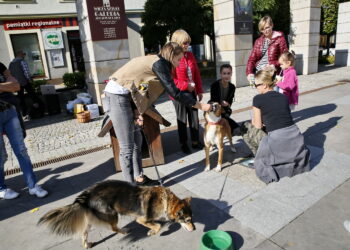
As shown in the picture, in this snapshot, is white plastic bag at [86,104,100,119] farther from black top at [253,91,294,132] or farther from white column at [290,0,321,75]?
white column at [290,0,321,75]

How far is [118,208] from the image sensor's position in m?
2.66

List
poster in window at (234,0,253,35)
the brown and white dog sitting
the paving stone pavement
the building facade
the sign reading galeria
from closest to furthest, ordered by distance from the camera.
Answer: the brown and white dog sitting < the paving stone pavement < the sign reading galeria < poster in window at (234,0,253,35) < the building facade

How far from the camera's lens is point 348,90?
9.54 metres

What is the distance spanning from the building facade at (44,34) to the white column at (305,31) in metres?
12.2

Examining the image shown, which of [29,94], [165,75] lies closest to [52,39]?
[29,94]

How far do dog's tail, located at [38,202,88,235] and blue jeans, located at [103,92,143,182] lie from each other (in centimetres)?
104

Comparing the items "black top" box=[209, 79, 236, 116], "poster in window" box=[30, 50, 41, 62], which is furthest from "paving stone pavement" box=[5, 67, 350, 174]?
"poster in window" box=[30, 50, 41, 62]

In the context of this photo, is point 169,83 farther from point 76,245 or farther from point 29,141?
point 29,141

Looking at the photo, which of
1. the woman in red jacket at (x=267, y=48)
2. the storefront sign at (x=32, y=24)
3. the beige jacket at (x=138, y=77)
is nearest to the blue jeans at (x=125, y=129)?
the beige jacket at (x=138, y=77)

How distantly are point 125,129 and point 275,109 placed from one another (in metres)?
2.04

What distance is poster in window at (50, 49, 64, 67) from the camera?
20375 mm

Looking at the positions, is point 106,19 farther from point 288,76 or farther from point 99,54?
point 288,76

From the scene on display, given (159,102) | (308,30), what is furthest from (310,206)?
(308,30)

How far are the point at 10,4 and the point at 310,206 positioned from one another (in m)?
21.2
